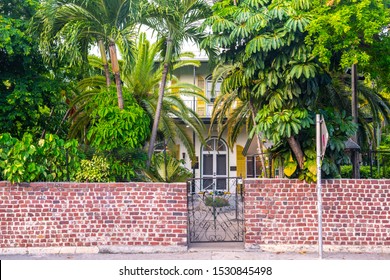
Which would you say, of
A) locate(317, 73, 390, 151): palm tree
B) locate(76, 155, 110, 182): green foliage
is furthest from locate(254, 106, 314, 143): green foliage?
locate(317, 73, 390, 151): palm tree

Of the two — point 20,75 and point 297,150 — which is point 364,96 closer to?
point 297,150

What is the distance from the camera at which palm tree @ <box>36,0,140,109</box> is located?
34.1ft

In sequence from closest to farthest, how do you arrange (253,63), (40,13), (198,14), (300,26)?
1. (300,26)
2. (253,63)
3. (40,13)
4. (198,14)

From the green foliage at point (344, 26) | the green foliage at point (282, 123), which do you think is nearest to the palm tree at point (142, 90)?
the green foliage at point (282, 123)

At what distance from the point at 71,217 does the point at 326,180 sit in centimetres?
568

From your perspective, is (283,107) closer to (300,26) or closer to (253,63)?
(253,63)

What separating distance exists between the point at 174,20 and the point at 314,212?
19.1 feet

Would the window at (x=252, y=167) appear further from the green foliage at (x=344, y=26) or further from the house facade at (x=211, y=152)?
the green foliage at (x=344, y=26)

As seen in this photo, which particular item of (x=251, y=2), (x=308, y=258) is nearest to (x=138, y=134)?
(x=251, y=2)

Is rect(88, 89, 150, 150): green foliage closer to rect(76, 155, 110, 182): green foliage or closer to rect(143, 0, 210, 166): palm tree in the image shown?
rect(76, 155, 110, 182): green foliage

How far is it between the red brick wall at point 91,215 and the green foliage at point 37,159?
32 cm

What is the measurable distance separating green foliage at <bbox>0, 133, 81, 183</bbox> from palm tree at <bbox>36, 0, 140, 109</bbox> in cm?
205

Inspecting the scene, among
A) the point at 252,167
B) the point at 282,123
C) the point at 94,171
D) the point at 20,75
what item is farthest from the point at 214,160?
the point at 282,123

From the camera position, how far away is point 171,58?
12.1 meters
